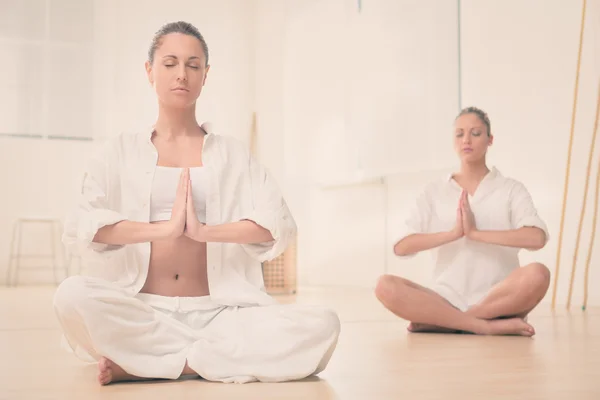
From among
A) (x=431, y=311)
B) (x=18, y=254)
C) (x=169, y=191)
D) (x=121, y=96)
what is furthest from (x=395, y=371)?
(x=121, y=96)

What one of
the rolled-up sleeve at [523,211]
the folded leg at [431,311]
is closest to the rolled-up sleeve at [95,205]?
the folded leg at [431,311]

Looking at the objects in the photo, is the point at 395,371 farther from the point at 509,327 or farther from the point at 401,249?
the point at 401,249

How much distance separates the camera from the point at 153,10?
30.0 feet

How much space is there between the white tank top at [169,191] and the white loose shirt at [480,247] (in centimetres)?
148

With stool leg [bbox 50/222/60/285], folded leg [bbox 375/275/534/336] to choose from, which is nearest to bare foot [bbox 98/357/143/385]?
folded leg [bbox 375/275/534/336]

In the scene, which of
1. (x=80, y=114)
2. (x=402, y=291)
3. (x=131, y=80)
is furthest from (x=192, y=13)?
(x=402, y=291)

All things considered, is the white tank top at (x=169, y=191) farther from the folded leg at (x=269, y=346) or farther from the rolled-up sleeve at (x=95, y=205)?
the folded leg at (x=269, y=346)

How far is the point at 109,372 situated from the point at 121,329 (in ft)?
0.36

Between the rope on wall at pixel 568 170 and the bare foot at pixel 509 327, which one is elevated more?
the rope on wall at pixel 568 170

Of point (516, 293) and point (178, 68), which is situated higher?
point (178, 68)

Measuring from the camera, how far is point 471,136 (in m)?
3.37

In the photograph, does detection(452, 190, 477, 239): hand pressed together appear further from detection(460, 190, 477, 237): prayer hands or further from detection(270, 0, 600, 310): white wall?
detection(270, 0, 600, 310): white wall

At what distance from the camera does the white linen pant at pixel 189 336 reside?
6.16 ft

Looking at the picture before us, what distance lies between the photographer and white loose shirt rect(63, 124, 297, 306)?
2.00m
